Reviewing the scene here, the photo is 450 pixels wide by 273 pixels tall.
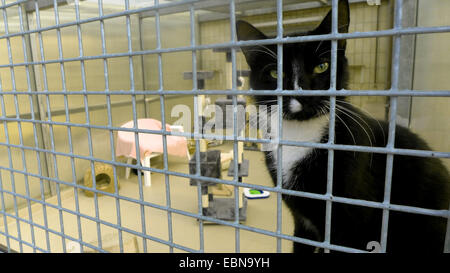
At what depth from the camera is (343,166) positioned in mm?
655

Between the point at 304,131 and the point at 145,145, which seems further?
the point at 145,145

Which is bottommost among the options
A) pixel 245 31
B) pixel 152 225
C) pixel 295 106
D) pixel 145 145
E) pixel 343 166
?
pixel 152 225

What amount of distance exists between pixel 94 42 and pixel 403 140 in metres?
2.32

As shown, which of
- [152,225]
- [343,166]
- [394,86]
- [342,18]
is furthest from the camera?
[152,225]


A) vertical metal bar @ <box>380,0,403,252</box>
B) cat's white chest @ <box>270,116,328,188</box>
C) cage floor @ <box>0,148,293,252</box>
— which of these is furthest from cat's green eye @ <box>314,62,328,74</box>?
cage floor @ <box>0,148,293,252</box>

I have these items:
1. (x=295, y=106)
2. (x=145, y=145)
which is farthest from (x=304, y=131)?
(x=145, y=145)

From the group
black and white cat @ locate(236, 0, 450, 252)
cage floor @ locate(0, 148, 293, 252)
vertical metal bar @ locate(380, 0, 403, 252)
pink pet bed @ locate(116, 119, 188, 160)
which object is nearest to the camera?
vertical metal bar @ locate(380, 0, 403, 252)

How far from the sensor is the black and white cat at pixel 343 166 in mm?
648

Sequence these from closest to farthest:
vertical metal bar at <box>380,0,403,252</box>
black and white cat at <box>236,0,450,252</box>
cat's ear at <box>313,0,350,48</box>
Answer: vertical metal bar at <box>380,0,403,252</box> → cat's ear at <box>313,0,350,48</box> → black and white cat at <box>236,0,450,252</box>

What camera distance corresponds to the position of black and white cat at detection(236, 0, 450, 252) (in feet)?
2.13

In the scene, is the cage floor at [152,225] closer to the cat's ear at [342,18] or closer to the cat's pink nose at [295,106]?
the cat's pink nose at [295,106]

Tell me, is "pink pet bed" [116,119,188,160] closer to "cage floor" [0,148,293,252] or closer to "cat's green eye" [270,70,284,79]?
"cage floor" [0,148,293,252]

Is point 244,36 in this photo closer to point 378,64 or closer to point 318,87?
point 318,87

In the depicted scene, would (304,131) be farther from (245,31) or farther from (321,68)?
(245,31)
